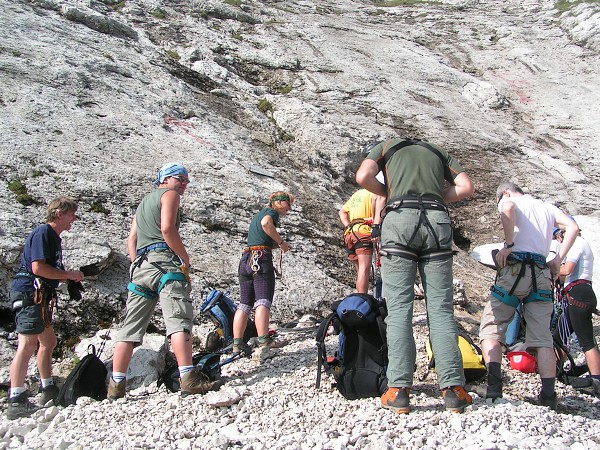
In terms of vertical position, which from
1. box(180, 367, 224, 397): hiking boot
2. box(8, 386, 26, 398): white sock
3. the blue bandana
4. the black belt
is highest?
the blue bandana

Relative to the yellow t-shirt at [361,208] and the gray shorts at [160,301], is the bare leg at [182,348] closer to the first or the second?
the gray shorts at [160,301]

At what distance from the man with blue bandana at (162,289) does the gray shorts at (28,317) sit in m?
0.83

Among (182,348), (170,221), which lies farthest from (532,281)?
(170,221)

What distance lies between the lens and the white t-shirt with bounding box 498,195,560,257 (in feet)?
15.5

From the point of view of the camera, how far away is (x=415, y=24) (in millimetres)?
27109

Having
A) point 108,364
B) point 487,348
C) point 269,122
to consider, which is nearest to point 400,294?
point 487,348

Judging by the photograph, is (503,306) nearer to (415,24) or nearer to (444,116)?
(444,116)

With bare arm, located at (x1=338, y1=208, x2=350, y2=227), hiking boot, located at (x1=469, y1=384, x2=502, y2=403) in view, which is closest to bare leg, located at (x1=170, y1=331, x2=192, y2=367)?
hiking boot, located at (x1=469, y1=384, x2=502, y2=403)

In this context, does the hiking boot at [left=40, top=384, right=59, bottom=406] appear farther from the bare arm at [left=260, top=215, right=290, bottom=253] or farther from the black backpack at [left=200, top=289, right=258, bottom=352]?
the bare arm at [left=260, top=215, right=290, bottom=253]

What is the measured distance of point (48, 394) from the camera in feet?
15.7

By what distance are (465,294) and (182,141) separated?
6.27 meters

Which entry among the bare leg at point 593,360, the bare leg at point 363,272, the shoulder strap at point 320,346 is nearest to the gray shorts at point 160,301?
the shoulder strap at point 320,346

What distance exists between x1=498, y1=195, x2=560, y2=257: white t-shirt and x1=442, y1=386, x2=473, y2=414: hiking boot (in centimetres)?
164

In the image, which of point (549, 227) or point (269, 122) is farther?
point (269, 122)
